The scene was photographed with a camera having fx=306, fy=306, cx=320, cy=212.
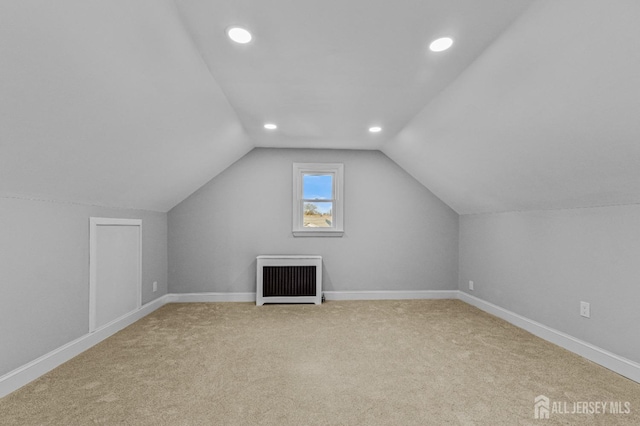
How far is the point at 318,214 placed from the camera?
4.73 meters

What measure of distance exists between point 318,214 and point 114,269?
8.81 ft

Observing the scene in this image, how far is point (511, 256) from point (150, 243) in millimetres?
4476

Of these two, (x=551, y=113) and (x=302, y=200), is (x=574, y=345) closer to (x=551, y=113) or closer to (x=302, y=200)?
(x=551, y=113)

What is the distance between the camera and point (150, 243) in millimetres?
3984

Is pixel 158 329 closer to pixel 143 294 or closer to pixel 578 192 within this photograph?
pixel 143 294

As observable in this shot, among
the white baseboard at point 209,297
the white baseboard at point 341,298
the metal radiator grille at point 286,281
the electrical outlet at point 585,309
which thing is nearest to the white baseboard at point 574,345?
the white baseboard at point 341,298

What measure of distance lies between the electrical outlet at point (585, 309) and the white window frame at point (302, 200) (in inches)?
111

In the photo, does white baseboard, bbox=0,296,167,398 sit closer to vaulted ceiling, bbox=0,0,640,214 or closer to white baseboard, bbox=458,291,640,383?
vaulted ceiling, bbox=0,0,640,214

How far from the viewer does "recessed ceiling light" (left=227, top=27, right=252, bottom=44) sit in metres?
1.80

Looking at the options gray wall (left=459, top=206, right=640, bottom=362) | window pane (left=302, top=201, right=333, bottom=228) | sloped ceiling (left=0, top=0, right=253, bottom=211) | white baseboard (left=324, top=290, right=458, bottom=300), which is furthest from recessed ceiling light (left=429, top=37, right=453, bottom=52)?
white baseboard (left=324, top=290, right=458, bottom=300)

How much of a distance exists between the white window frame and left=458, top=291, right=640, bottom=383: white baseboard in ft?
7.55

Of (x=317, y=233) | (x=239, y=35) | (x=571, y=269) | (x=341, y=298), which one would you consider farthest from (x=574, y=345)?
(x=239, y=35)

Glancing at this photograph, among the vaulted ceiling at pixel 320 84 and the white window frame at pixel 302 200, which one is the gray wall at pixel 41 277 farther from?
the white window frame at pixel 302 200

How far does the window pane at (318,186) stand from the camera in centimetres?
474
